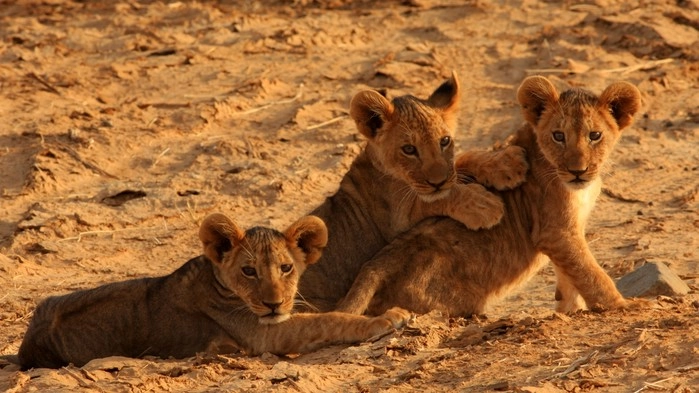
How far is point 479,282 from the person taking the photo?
9008 millimetres

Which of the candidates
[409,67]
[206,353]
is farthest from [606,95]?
[409,67]

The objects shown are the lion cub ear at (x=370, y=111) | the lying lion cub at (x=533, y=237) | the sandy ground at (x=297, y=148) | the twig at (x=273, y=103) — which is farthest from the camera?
the twig at (x=273, y=103)

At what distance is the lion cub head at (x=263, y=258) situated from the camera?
828cm

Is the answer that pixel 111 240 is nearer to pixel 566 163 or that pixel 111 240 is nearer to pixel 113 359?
pixel 113 359

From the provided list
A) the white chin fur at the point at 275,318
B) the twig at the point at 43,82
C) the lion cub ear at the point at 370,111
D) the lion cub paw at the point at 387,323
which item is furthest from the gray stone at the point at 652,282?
the twig at the point at 43,82

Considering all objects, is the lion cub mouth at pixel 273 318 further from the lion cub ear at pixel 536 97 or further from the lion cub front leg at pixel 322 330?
the lion cub ear at pixel 536 97

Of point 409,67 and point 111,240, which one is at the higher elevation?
point 409,67

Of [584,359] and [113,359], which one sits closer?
[584,359]

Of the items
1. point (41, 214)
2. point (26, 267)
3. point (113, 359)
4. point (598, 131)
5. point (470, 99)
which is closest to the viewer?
point (113, 359)

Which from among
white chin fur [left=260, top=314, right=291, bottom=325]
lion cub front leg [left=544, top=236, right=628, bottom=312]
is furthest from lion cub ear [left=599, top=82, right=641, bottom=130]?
white chin fur [left=260, top=314, right=291, bottom=325]

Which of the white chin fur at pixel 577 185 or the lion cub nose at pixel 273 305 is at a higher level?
the white chin fur at pixel 577 185

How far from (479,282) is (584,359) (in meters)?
1.59

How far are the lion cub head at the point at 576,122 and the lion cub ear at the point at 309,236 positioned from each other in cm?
150

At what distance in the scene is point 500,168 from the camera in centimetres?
909
